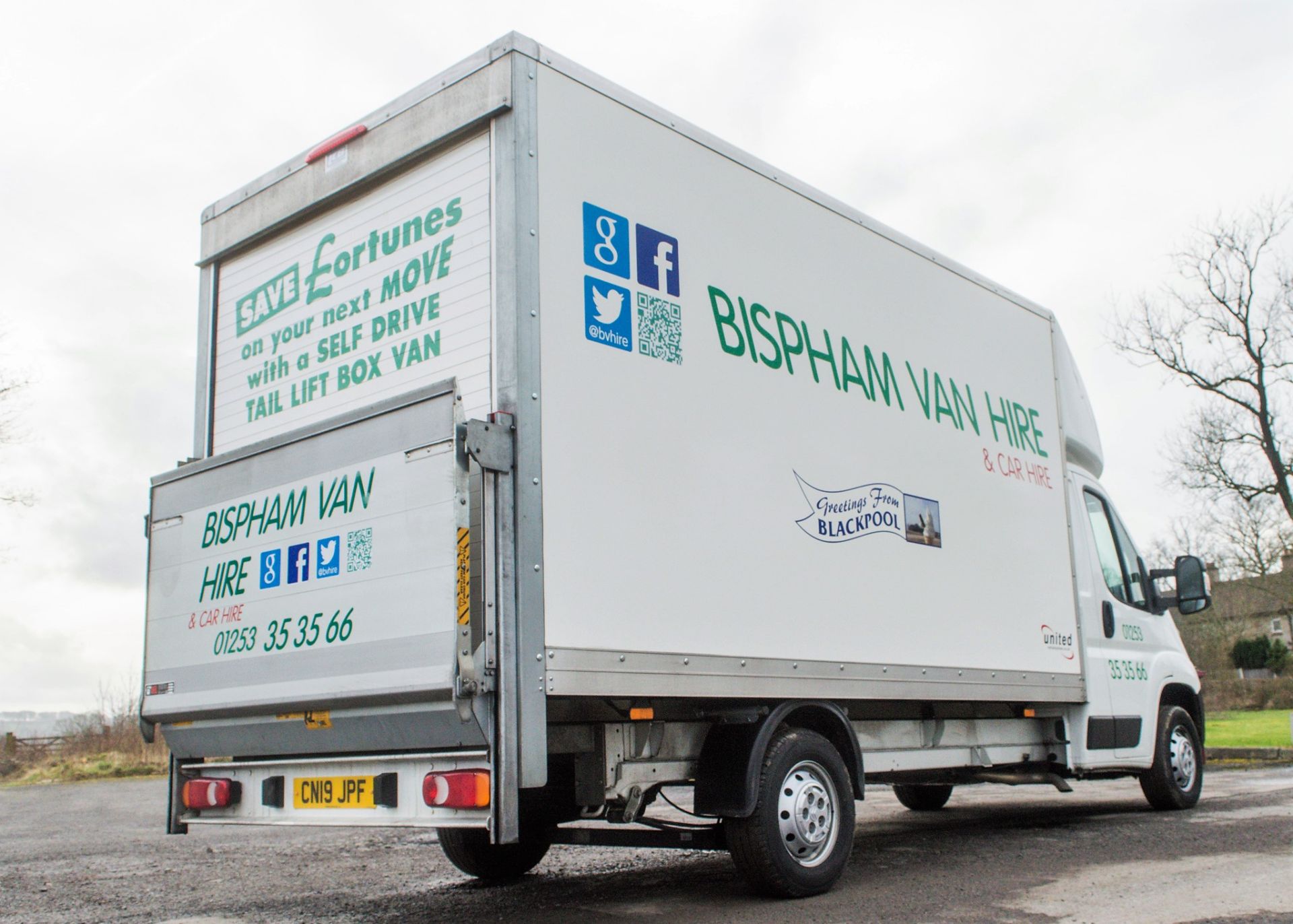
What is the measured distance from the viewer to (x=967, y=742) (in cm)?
666

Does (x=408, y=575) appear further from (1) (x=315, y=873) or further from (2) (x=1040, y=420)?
(2) (x=1040, y=420)

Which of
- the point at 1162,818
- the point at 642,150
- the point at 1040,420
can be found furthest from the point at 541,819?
the point at 1162,818

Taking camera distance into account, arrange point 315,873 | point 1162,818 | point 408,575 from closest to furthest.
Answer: point 408,575, point 315,873, point 1162,818

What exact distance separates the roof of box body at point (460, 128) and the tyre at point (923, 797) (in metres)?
4.53

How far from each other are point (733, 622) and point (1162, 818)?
4.71 meters

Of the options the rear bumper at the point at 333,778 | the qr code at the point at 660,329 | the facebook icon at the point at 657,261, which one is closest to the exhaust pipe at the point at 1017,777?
the qr code at the point at 660,329

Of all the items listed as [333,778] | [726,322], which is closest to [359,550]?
[333,778]

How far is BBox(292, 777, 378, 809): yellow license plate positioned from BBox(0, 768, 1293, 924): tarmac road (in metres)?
0.93

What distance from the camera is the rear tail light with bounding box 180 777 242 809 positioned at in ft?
16.3

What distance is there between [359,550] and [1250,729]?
2076cm

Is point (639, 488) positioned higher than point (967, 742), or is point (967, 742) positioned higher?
point (639, 488)

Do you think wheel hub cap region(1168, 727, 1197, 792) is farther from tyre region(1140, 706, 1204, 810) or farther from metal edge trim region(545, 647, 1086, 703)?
metal edge trim region(545, 647, 1086, 703)

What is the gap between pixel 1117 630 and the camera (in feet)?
25.7

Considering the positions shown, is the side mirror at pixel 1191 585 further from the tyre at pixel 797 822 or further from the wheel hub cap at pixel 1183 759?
the tyre at pixel 797 822
